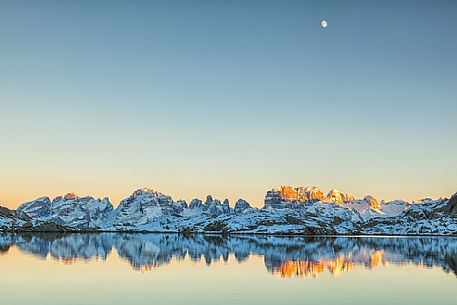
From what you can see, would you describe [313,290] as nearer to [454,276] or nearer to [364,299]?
[364,299]

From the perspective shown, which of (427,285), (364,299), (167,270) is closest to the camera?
(364,299)

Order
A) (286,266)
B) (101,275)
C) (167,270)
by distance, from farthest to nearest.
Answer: (286,266)
(167,270)
(101,275)

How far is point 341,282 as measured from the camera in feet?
205

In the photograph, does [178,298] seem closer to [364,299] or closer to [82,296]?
[82,296]

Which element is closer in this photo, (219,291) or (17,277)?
(219,291)

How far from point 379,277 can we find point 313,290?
18.0 metres

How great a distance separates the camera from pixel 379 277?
69.4 meters

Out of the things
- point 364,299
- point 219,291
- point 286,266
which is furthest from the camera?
point 286,266

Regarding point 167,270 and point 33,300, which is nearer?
point 33,300

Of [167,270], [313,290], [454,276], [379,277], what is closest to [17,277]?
[167,270]

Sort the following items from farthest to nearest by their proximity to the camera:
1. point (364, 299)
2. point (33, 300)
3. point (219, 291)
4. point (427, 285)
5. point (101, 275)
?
point (101, 275) < point (427, 285) < point (219, 291) < point (364, 299) < point (33, 300)

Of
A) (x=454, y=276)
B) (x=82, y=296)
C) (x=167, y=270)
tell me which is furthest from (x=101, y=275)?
(x=454, y=276)

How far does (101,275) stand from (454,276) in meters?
47.5

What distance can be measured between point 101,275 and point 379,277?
3707 cm
